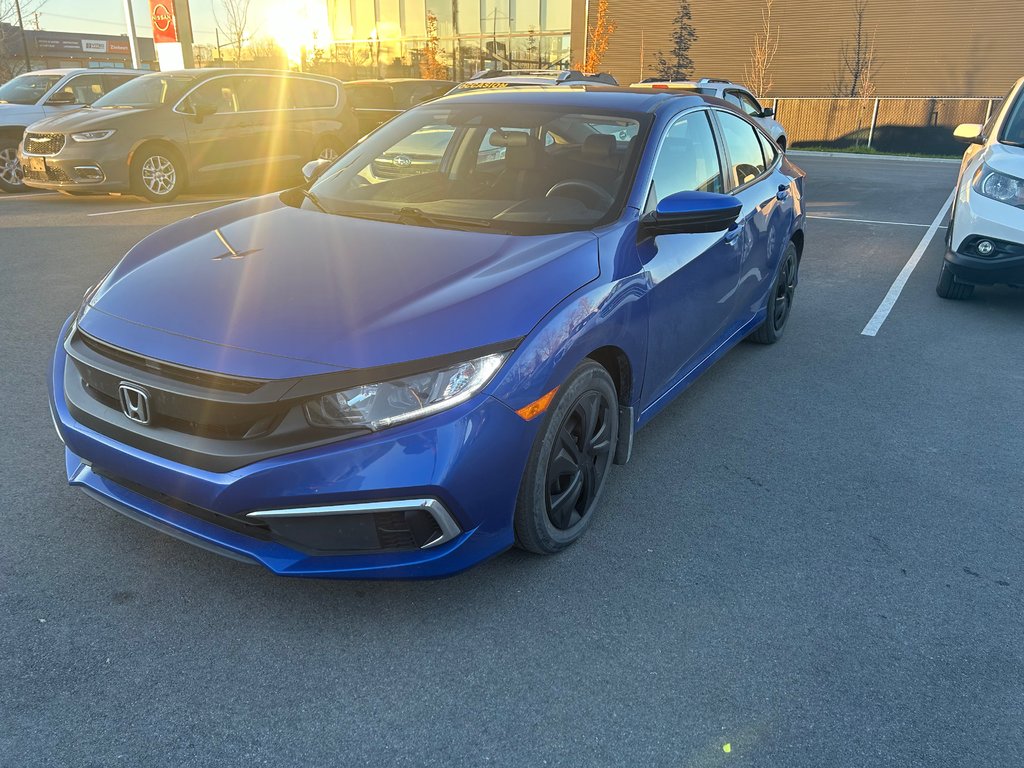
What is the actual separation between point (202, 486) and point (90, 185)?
9.18 m

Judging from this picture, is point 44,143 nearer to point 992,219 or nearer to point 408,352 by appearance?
point 408,352

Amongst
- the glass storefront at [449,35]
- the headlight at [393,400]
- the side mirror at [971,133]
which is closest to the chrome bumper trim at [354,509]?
the headlight at [393,400]

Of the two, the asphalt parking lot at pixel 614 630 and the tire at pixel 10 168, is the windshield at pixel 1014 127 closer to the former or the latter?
the asphalt parking lot at pixel 614 630

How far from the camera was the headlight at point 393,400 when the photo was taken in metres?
2.27

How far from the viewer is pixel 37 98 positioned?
11961 mm

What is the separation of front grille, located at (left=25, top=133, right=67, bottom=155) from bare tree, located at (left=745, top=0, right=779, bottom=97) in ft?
83.2

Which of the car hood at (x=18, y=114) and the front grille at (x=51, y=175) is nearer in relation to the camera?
the front grille at (x=51, y=175)

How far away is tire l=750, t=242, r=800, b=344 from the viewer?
5219 mm

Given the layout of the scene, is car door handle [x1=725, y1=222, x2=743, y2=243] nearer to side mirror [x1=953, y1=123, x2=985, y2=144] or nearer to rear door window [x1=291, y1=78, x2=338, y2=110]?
side mirror [x1=953, y1=123, x2=985, y2=144]

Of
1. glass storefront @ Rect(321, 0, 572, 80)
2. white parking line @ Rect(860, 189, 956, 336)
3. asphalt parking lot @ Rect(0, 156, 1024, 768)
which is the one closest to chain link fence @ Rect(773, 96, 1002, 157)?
glass storefront @ Rect(321, 0, 572, 80)

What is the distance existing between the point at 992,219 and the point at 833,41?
1029 inches

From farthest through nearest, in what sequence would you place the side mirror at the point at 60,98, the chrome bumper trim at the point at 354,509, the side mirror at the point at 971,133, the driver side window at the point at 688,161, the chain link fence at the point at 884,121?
the chain link fence at the point at 884,121 → the side mirror at the point at 60,98 → the side mirror at the point at 971,133 → the driver side window at the point at 688,161 → the chrome bumper trim at the point at 354,509

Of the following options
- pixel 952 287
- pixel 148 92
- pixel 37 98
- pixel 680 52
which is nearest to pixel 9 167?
pixel 37 98

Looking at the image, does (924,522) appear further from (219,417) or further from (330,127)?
(330,127)
